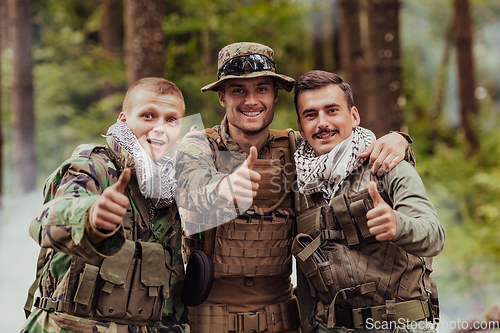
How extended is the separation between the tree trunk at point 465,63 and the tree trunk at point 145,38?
942 cm

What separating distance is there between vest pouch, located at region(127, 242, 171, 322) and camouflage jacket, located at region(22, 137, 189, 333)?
78mm

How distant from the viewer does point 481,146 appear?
11.3 meters

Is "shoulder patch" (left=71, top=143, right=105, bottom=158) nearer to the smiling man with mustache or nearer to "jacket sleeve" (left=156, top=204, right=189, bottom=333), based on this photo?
"jacket sleeve" (left=156, top=204, right=189, bottom=333)

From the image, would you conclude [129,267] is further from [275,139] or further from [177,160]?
[275,139]

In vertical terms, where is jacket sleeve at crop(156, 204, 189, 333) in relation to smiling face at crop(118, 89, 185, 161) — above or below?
below

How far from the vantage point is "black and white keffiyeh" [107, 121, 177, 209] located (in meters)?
2.46

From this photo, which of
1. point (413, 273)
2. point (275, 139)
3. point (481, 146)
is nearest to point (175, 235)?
point (275, 139)

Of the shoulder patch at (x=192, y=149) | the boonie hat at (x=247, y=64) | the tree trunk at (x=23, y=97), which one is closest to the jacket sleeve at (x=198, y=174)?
the shoulder patch at (x=192, y=149)

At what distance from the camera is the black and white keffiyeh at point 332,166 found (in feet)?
8.70

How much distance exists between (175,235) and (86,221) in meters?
0.89

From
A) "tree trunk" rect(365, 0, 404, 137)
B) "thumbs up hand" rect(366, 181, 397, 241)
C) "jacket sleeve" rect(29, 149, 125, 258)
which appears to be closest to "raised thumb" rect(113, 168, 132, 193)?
"jacket sleeve" rect(29, 149, 125, 258)

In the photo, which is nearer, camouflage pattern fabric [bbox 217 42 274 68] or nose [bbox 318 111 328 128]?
nose [bbox 318 111 328 128]

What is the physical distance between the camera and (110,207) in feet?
5.94

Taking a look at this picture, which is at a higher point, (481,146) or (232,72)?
(481,146)
